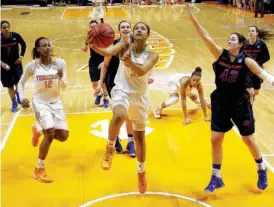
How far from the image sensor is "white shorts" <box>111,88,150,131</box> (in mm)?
4836

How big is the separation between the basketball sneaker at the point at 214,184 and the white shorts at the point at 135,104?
1.10 m

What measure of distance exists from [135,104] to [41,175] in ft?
5.55

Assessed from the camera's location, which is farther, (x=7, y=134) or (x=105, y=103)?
(x=105, y=103)

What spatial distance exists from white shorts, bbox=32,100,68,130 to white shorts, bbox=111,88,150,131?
1.08 meters

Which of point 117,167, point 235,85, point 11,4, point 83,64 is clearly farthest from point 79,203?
point 11,4

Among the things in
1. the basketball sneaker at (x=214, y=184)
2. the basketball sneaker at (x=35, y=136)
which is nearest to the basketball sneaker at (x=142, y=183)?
the basketball sneaker at (x=214, y=184)

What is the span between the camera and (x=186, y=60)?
12336 mm

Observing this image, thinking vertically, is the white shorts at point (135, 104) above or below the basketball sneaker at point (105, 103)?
above

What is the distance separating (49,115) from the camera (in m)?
5.58

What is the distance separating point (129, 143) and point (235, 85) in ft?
6.77

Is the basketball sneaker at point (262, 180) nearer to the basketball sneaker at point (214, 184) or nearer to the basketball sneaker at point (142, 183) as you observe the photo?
the basketball sneaker at point (214, 184)

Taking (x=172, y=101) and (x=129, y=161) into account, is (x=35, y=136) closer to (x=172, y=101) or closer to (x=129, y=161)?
(x=129, y=161)

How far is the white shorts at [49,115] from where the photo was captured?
5.51 m

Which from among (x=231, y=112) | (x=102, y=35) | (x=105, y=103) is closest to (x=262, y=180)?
(x=231, y=112)
